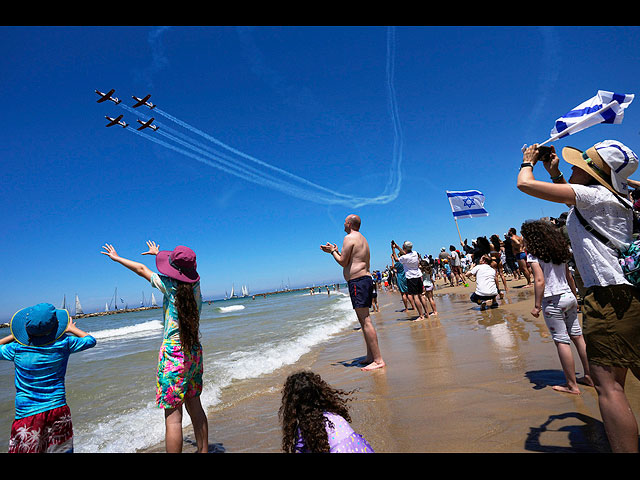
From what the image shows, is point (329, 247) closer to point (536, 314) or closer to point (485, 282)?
point (536, 314)

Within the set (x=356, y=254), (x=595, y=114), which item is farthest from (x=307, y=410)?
(x=356, y=254)

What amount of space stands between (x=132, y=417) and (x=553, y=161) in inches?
215

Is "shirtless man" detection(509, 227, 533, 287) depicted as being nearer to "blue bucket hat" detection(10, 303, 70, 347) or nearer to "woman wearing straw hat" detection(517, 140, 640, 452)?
"woman wearing straw hat" detection(517, 140, 640, 452)

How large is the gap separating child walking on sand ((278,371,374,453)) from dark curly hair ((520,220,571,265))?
254 cm

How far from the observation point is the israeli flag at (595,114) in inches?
90.6

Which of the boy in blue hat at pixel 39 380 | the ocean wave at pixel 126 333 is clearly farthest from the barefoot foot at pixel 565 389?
the ocean wave at pixel 126 333

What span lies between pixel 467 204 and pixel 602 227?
14024 mm

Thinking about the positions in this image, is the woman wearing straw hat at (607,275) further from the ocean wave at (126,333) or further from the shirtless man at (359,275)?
the ocean wave at (126,333)

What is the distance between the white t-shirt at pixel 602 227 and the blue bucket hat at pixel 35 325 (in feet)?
11.9

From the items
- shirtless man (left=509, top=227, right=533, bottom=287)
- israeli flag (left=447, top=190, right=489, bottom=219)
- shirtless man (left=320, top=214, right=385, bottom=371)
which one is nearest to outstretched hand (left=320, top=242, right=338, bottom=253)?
shirtless man (left=320, top=214, right=385, bottom=371)

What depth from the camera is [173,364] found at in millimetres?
2465
